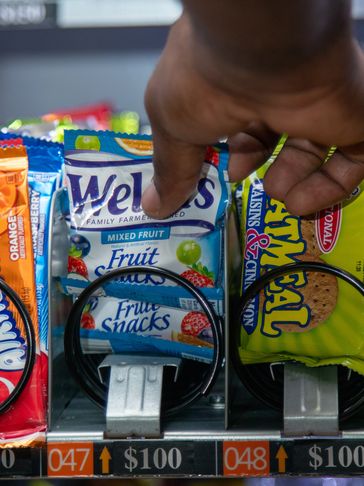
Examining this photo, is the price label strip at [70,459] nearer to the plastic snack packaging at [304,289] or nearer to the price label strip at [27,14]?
the plastic snack packaging at [304,289]

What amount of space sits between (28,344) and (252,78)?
61 centimetres

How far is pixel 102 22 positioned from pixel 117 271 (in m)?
2.15

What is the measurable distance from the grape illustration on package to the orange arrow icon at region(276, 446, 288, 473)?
0.50 feet

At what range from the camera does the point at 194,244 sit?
92 cm

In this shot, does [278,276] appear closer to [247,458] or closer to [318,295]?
[318,295]

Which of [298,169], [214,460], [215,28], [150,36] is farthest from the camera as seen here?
[150,36]

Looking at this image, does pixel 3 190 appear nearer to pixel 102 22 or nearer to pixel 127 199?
pixel 127 199

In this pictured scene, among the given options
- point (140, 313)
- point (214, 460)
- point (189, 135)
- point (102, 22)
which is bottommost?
point (214, 460)

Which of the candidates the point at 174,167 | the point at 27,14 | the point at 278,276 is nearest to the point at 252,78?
the point at 174,167

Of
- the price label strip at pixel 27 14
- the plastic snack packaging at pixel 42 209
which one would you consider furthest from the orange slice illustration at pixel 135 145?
the price label strip at pixel 27 14

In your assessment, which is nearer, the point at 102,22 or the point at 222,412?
the point at 222,412

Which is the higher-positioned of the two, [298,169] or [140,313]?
[298,169]

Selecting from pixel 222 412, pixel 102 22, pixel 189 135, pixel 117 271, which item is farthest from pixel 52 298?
pixel 102 22

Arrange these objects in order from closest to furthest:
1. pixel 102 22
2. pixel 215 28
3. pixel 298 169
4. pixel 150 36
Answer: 1. pixel 215 28
2. pixel 298 169
3. pixel 102 22
4. pixel 150 36
